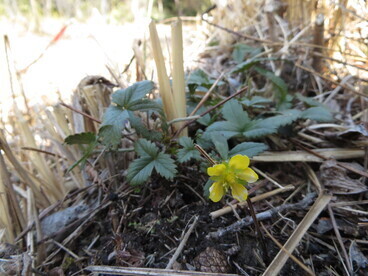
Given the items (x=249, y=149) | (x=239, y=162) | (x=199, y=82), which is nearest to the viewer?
(x=239, y=162)

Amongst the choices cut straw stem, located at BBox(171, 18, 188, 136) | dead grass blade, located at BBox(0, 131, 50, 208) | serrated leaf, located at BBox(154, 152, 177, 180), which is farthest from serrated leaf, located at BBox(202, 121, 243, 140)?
dead grass blade, located at BBox(0, 131, 50, 208)

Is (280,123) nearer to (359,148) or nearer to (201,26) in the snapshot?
(359,148)

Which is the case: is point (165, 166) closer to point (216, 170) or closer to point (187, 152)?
point (187, 152)

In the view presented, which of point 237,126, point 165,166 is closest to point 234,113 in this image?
point 237,126

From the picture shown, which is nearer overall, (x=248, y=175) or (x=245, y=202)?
(x=248, y=175)

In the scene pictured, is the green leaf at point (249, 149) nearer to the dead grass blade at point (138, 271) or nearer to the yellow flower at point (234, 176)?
the yellow flower at point (234, 176)

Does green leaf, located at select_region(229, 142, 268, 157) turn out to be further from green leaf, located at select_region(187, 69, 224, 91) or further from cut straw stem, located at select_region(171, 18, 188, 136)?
green leaf, located at select_region(187, 69, 224, 91)

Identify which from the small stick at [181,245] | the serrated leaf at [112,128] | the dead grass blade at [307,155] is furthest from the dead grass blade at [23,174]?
the dead grass blade at [307,155]
